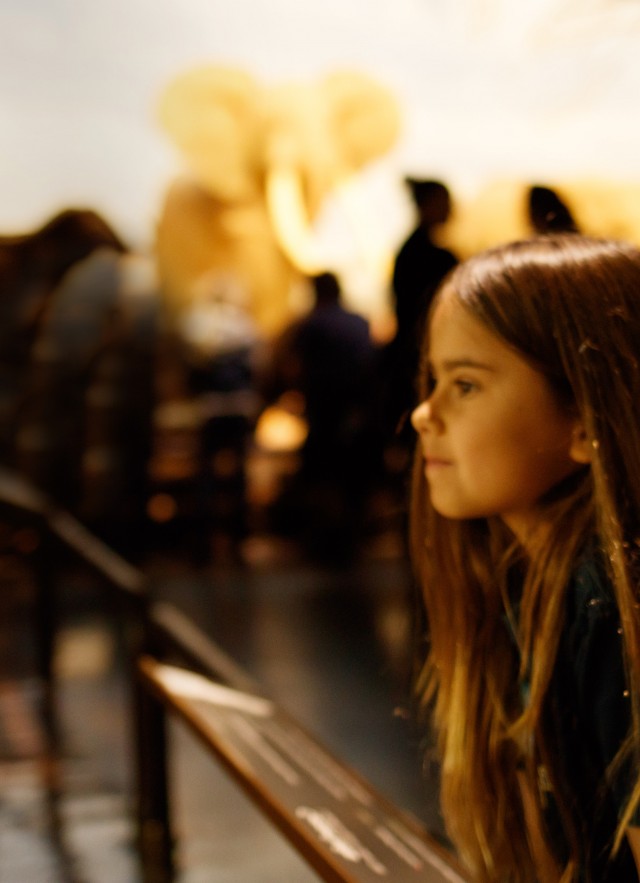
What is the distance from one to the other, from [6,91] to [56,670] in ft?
14.2

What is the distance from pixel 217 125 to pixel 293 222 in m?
0.97

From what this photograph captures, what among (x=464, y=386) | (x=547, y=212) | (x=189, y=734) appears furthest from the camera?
(x=189, y=734)

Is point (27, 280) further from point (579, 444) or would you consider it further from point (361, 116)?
point (579, 444)

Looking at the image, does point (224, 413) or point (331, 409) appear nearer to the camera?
point (331, 409)

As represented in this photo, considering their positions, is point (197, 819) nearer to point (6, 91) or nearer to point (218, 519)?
point (218, 519)

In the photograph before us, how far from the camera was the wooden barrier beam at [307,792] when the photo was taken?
1323 mm

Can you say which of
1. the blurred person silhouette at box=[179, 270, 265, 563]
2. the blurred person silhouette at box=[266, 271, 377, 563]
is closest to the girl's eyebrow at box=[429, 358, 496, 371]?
the blurred person silhouette at box=[266, 271, 377, 563]

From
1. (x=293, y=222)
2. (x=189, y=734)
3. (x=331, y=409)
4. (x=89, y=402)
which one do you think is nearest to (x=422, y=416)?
(x=189, y=734)

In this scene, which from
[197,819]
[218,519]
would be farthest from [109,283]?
[197,819]

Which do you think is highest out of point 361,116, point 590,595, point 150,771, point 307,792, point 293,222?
point 361,116

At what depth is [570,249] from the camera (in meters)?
1.08

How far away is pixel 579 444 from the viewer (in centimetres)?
106

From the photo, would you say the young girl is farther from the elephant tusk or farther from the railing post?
the elephant tusk

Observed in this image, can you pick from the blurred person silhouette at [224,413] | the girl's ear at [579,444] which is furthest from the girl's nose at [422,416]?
the blurred person silhouette at [224,413]
